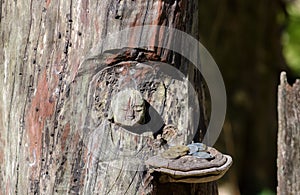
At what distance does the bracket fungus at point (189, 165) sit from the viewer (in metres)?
1.64

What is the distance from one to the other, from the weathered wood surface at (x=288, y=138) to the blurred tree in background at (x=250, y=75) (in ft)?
7.93

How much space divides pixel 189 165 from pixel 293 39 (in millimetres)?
5781

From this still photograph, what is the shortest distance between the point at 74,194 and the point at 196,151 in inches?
11.6

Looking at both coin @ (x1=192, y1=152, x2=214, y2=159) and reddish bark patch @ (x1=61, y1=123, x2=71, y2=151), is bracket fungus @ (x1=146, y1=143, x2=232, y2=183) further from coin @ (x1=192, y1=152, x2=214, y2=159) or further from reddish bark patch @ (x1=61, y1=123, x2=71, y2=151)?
reddish bark patch @ (x1=61, y1=123, x2=71, y2=151)

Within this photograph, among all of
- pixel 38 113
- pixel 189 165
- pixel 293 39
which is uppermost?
pixel 293 39

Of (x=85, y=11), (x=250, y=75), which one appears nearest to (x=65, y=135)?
(x=85, y=11)

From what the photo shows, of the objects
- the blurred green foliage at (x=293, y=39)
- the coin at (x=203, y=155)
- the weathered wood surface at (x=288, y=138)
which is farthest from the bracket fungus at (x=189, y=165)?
the blurred green foliage at (x=293, y=39)

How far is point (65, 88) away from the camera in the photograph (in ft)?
5.56

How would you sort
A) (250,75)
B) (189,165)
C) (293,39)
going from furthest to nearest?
(293,39)
(250,75)
(189,165)

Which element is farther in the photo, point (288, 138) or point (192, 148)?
point (288, 138)

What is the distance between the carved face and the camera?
1.67 metres

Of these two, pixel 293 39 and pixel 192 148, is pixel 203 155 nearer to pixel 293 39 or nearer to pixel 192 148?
pixel 192 148

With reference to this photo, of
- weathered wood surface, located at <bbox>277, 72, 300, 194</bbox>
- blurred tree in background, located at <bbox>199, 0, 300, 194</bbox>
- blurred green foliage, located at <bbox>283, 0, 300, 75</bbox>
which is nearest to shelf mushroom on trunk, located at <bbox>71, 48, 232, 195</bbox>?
weathered wood surface, located at <bbox>277, 72, 300, 194</bbox>

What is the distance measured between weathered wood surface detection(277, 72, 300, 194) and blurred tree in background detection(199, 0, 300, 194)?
242cm
